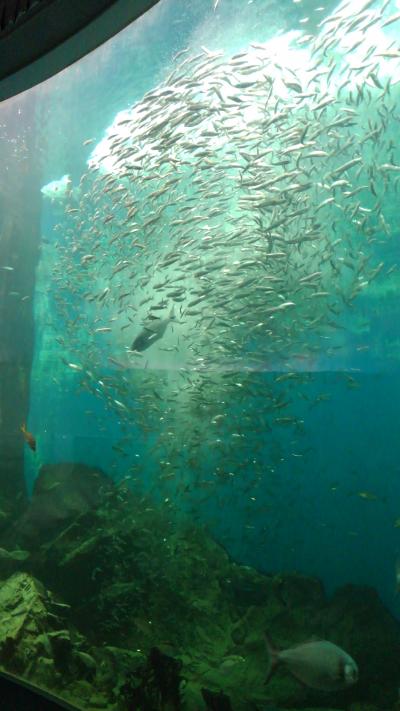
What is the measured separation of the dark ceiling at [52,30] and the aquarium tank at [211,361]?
1.55 meters

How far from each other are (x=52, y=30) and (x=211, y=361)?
423 cm

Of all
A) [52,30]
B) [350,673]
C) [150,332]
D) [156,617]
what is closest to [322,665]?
[350,673]

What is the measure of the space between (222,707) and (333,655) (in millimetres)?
881

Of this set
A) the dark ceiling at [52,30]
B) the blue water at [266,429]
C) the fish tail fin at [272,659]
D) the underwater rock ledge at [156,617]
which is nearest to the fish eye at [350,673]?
the fish tail fin at [272,659]

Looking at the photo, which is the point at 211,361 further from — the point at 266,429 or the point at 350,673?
the point at 350,673

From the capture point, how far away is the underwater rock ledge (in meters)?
3.75

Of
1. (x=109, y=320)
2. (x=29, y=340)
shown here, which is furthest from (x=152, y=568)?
(x=29, y=340)

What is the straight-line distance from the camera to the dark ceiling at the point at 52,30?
3135 millimetres

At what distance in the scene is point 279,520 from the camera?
8.39m

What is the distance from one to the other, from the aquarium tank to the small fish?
0.01 meters

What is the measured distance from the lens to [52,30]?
335cm

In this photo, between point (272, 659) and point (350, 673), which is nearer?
point (350, 673)

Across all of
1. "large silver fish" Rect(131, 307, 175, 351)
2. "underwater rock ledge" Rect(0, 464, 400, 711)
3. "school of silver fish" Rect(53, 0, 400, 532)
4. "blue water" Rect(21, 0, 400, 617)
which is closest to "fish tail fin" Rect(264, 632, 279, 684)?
"underwater rock ledge" Rect(0, 464, 400, 711)

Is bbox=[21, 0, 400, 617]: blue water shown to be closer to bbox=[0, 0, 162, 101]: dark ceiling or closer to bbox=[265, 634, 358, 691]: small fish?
bbox=[0, 0, 162, 101]: dark ceiling
